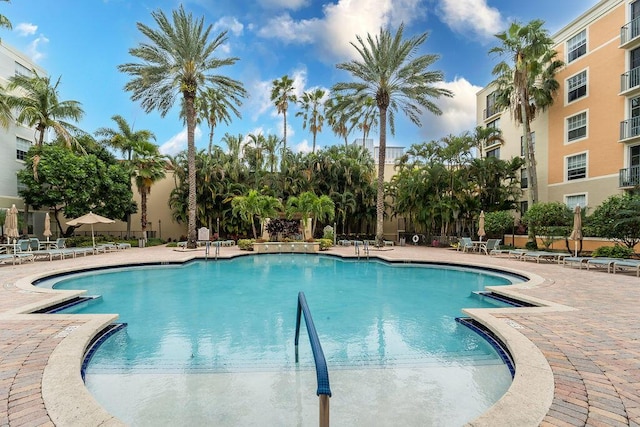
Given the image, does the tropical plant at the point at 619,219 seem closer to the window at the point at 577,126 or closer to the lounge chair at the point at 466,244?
the lounge chair at the point at 466,244

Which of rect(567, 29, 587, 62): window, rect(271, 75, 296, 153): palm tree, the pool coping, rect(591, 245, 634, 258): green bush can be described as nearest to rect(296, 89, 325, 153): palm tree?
rect(271, 75, 296, 153): palm tree

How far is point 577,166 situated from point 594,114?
3.13m

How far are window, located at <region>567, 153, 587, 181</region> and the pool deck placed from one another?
16.5m

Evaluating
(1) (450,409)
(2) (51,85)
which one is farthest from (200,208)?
(1) (450,409)

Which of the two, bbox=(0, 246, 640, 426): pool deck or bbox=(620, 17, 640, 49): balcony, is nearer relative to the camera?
bbox=(0, 246, 640, 426): pool deck

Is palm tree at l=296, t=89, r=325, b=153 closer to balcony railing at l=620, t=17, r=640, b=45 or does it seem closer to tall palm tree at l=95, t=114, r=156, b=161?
tall palm tree at l=95, t=114, r=156, b=161

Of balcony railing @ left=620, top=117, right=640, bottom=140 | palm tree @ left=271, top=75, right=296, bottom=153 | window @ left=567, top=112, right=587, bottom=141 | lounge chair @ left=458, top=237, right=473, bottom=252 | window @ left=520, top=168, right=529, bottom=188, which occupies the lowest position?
lounge chair @ left=458, top=237, right=473, bottom=252

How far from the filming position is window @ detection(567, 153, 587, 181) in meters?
20.9

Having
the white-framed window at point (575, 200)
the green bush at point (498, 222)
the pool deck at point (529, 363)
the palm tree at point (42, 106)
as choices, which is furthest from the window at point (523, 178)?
the palm tree at point (42, 106)

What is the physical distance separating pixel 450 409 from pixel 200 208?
87.1ft

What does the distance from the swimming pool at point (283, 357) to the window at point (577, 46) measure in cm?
1902

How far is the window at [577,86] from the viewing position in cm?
2083

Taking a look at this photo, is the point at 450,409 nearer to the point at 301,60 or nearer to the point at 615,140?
the point at 615,140

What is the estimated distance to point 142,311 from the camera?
801cm
